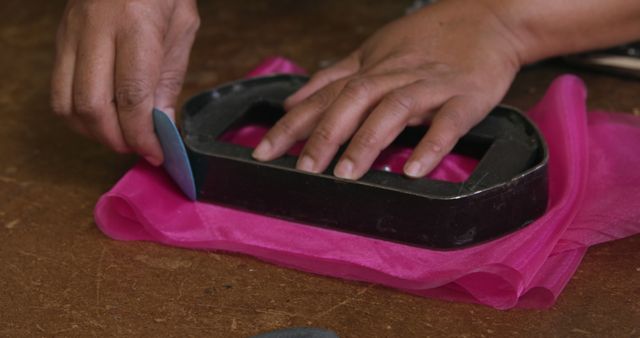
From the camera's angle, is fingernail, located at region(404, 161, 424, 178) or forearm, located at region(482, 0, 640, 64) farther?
forearm, located at region(482, 0, 640, 64)

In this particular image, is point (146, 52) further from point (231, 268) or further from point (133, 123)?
point (231, 268)

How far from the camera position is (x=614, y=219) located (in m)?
0.93

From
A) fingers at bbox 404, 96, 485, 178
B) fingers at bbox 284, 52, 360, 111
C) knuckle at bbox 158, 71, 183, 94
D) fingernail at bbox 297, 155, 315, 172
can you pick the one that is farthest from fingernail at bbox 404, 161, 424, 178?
knuckle at bbox 158, 71, 183, 94

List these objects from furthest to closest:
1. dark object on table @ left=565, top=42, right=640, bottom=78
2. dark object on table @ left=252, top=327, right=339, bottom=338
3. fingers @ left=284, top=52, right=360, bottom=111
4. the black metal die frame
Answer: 1. dark object on table @ left=565, top=42, right=640, bottom=78
2. fingers @ left=284, top=52, right=360, bottom=111
3. the black metal die frame
4. dark object on table @ left=252, top=327, right=339, bottom=338

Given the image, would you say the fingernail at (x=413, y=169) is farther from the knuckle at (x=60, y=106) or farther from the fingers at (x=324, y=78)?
the knuckle at (x=60, y=106)

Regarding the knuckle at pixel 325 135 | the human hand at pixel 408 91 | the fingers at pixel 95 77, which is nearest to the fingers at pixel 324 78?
the human hand at pixel 408 91

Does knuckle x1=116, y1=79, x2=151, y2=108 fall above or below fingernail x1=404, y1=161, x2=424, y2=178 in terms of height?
above

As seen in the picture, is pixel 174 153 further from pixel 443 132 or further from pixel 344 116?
pixel 443 132

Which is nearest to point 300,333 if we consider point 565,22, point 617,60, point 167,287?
point 167,287

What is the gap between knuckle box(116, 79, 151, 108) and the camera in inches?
37.3

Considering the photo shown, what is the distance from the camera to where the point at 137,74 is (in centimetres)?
95

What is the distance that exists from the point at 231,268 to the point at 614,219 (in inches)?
16.0

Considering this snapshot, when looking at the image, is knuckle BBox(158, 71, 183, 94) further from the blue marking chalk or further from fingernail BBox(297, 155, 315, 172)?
fingernail BBox(297, 155, 315, 172)

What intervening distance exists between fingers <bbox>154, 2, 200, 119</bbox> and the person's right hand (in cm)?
3
